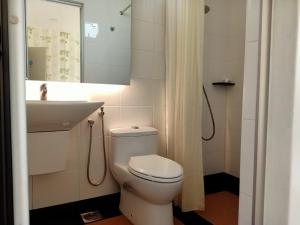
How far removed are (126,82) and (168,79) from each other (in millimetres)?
368

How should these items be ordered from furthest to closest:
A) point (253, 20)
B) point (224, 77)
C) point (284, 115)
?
point (224, 77)
point (253, 20)
point (284, 115)

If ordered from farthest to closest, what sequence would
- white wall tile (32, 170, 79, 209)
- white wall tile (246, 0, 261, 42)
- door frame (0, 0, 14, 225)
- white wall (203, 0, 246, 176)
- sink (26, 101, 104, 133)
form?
1. white wall (203, 0, 246, 176)
2. white wall tile (32, 170, 79, 209)
3. sink (26, 101, 104, 133)
4. white wall tile (246, 0, 261, 42)
5. door frame (0, 0, 14, 225)

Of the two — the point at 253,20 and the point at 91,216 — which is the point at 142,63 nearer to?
the point at 253,20

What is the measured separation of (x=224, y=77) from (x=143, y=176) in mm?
1527

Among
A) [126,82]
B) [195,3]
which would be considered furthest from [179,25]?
[126,82]

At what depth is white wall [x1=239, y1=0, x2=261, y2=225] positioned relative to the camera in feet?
2.74

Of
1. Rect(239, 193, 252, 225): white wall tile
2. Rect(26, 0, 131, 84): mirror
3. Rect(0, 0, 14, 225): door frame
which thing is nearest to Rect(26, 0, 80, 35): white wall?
Rect(26, 0, 131, 84): mirror

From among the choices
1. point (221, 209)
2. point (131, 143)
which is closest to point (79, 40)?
point (131, 143)

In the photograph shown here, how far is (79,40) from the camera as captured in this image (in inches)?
67.8

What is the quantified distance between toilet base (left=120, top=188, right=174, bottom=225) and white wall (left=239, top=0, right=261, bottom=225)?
71 centimetres

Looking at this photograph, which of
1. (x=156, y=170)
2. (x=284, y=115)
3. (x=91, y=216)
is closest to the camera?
(x=284, y=115)

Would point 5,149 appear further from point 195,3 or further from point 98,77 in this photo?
point 195,3

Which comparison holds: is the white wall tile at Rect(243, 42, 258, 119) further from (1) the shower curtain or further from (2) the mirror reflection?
(2) the mirror reflection

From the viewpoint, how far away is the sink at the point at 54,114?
1.22 m
